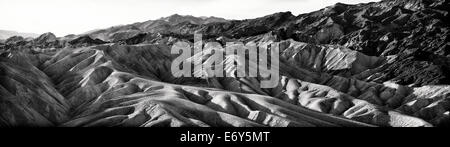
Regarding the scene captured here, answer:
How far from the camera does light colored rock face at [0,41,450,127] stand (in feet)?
373

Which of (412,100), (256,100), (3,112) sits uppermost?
(3,112)

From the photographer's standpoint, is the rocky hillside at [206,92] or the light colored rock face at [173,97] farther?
the rocky hillside at [206,92]

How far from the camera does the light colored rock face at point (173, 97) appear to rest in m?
114

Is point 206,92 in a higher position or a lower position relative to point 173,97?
lower

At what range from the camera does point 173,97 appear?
414 ft

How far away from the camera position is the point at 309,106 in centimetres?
14638

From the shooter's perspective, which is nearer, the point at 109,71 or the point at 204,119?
the point at 204,119

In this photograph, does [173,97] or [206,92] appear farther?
[206,92]

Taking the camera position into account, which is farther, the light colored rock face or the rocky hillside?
the rocky hillside
